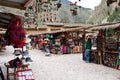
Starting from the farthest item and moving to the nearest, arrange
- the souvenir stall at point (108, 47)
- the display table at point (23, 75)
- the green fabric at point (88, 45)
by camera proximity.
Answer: the green fabric at point (88, 45) < the souvenir stall at point (108, 47) < the display table at point (23, 75)

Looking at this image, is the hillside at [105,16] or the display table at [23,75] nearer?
the display table at [23,75]

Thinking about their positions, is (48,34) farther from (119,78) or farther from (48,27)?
(119,78)

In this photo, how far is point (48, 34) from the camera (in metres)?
27.3

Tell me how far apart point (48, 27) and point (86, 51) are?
80.7ft

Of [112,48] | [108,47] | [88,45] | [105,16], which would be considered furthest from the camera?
[105,16]

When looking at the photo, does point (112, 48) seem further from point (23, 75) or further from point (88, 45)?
point (23, 75)

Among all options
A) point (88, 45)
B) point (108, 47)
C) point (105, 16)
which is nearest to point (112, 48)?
point (108, 47)

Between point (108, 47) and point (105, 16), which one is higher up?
point (105, 16)

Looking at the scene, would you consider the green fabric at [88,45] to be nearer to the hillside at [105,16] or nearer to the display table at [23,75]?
the display table at [23,75]

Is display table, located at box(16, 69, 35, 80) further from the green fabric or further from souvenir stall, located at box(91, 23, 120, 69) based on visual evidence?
the green fabric

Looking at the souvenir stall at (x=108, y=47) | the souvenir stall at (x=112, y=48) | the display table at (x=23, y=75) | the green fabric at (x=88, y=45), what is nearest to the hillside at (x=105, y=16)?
the green fabric at (x=88, y=45)

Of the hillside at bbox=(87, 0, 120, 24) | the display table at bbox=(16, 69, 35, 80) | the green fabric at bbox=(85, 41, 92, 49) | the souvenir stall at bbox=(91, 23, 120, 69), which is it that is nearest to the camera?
the display table at bbox=(16, 69, 35, 80)

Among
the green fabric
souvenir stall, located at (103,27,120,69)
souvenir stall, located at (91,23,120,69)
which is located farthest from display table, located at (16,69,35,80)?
the green fabric

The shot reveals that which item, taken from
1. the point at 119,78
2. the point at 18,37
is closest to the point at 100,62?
the point at 119,78
